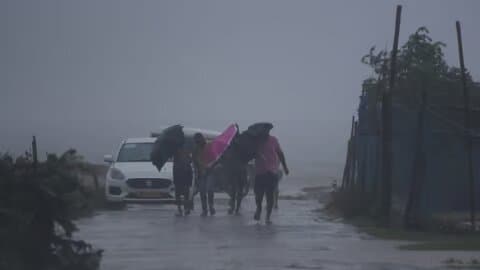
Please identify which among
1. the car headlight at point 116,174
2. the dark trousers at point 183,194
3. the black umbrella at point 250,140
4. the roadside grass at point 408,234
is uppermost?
the black umbrella at point 250,140

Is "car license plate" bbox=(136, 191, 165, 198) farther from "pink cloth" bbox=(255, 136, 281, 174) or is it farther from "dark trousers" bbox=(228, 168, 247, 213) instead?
"pink cloth" bbox=(255, 136, 281, 174)

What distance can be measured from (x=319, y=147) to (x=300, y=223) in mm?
85819

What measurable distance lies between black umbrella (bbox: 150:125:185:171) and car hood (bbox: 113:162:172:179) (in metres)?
1.35

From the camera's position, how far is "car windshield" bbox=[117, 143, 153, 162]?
25.9 m

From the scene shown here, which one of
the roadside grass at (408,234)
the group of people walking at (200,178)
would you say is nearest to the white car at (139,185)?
the group of people walking at (200,178)

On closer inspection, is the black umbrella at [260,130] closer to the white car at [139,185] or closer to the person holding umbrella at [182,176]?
the person holding umbrella at [182,176]

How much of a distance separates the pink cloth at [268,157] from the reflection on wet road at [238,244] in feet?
3.12

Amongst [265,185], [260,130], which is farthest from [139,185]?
[265,185]

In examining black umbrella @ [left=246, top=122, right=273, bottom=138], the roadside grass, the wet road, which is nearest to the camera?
the wet road

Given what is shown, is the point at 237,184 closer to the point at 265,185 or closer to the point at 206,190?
the point at 206,190

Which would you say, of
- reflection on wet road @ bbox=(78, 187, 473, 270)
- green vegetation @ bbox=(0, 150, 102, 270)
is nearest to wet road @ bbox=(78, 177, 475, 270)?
reflection on wet road @ bbox=(78, 187, 473, 270)

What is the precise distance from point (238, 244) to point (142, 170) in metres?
9.95

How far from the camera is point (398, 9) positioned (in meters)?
17.7

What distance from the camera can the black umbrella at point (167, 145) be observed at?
73.8 ft
